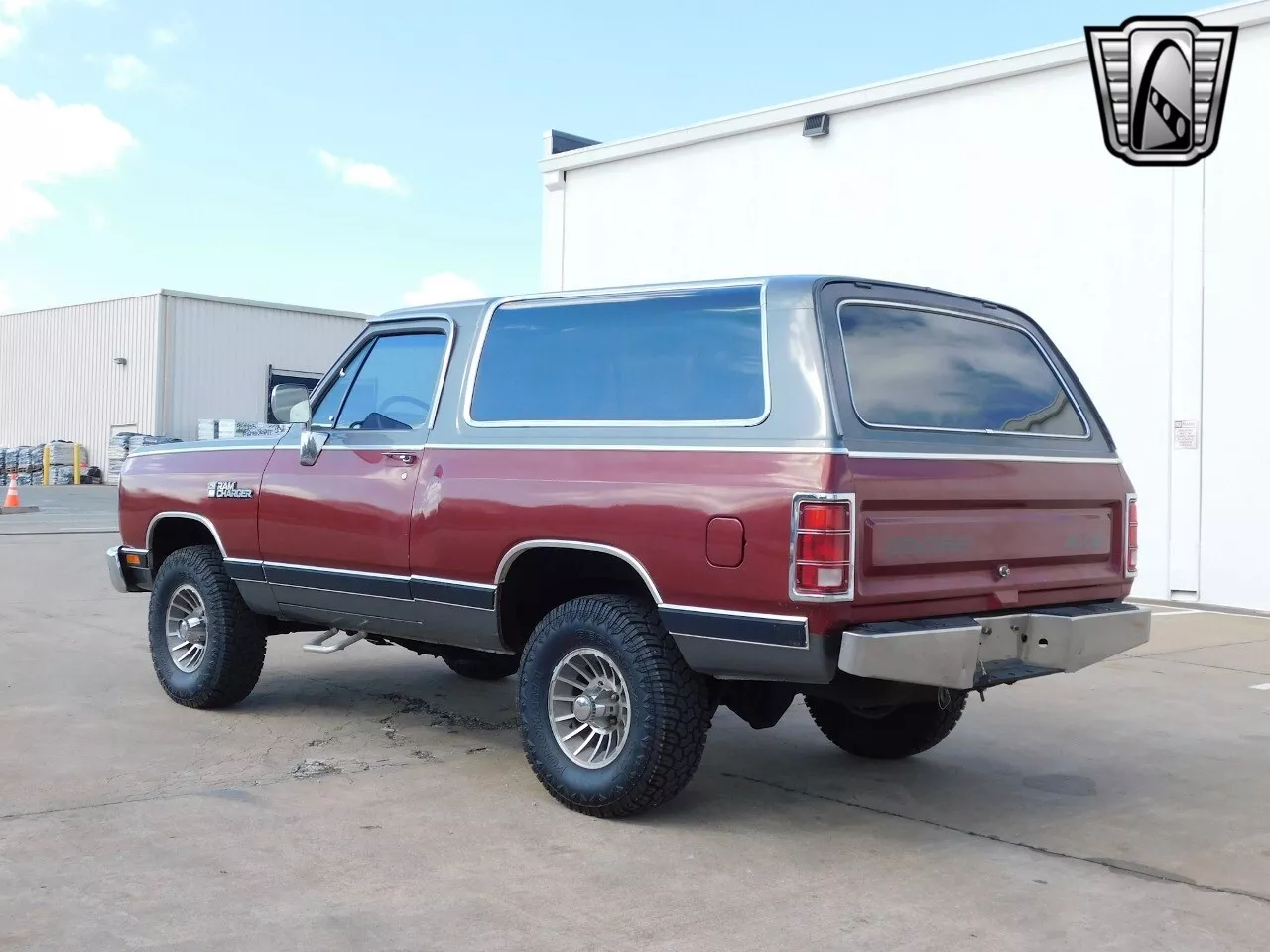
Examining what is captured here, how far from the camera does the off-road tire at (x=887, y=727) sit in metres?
5.93

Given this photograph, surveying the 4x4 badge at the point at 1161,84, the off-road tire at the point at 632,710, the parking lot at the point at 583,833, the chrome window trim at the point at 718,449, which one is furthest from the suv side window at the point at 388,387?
the 4x4 badge at the point at 1161,84

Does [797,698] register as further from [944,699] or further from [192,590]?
[192,590]

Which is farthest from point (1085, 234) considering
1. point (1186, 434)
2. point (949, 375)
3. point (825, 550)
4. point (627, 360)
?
point (825, 550)

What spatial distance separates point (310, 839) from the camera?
4.65 m

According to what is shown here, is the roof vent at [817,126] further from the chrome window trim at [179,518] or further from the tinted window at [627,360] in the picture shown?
the tinted window at [627,360]

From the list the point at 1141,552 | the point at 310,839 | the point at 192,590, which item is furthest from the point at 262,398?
the point at 310,839

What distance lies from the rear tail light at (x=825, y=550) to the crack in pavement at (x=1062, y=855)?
1253mm

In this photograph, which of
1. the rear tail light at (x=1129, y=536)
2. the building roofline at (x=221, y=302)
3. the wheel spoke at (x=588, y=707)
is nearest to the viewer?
the wheel spoke at (x=588, y=707)

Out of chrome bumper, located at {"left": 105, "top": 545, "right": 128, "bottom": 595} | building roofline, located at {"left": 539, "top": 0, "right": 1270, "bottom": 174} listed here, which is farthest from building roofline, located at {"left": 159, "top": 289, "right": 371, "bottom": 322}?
chrome bumper, located at {"left": 105, "top": 545, "right": 128, "bottom": 595}

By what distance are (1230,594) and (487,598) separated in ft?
32.9

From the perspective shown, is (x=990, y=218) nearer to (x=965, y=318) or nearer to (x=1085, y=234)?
(x=1085, y=234)

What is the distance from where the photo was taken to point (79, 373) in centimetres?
3706

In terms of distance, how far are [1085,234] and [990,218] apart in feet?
3.84

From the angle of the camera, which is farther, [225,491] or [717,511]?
[225,491]
